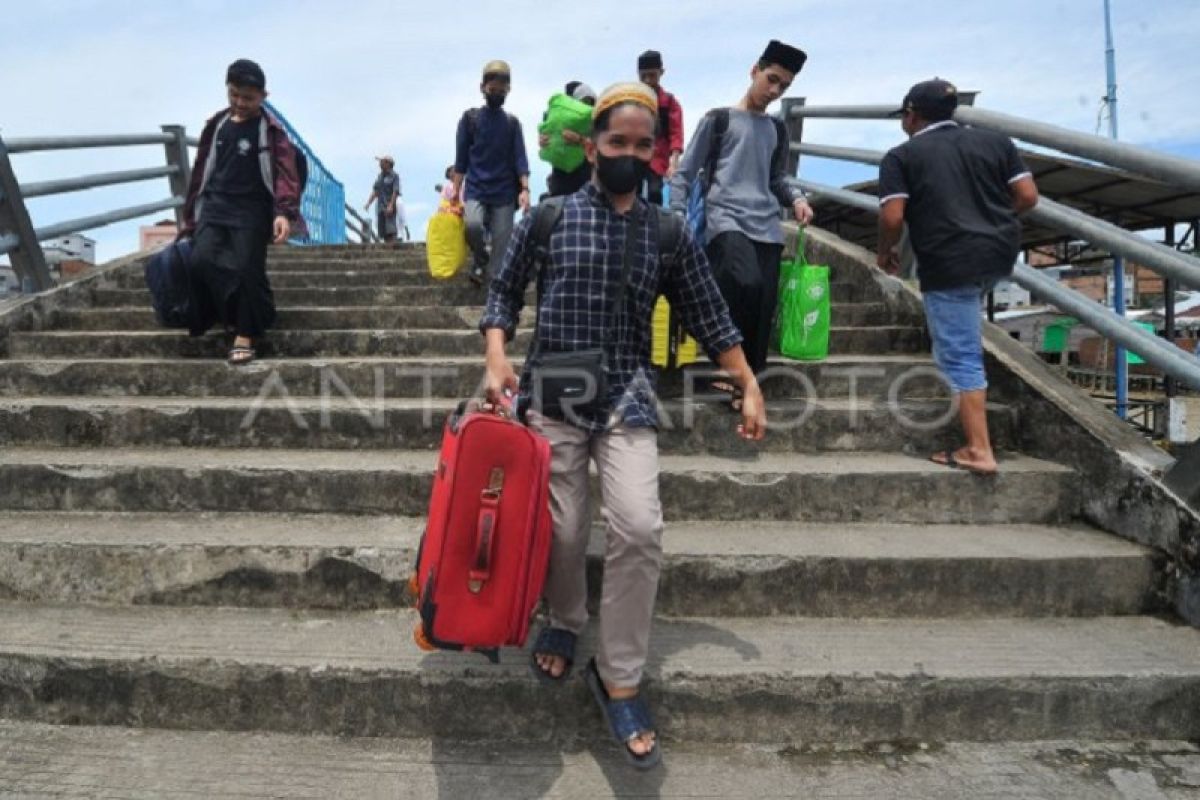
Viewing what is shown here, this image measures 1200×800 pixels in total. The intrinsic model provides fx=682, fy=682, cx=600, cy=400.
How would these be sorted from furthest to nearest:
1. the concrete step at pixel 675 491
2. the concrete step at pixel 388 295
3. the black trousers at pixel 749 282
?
the concrete step at pixel 388 295, the black trousers at pixel 749 282, the concrete step at pixel 675 491

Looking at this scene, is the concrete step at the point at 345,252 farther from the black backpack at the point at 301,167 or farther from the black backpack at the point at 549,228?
the black backpack at the point at 549,228

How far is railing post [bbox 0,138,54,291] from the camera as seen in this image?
14.4 feet

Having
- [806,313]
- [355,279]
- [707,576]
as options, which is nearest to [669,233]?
[707,576]

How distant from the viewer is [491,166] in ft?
16.3

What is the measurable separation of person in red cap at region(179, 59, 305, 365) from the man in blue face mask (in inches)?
54.5

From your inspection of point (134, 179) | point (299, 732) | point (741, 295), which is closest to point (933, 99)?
point (741, 295)

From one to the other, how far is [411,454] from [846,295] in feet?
10.6

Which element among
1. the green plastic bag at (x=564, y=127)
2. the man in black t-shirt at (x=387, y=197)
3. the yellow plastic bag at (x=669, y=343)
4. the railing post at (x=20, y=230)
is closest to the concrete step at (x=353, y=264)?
the railing post at (x=20, y=230)

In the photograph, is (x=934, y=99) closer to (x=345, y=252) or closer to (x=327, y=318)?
(x=327, y=318)

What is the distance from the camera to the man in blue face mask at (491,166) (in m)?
4.97

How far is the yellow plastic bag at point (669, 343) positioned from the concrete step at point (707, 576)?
49.7 inches

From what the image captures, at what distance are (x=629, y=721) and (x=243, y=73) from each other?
381cm

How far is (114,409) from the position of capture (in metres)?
3.30

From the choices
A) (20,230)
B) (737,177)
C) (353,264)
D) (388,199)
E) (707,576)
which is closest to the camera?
(707,576)
